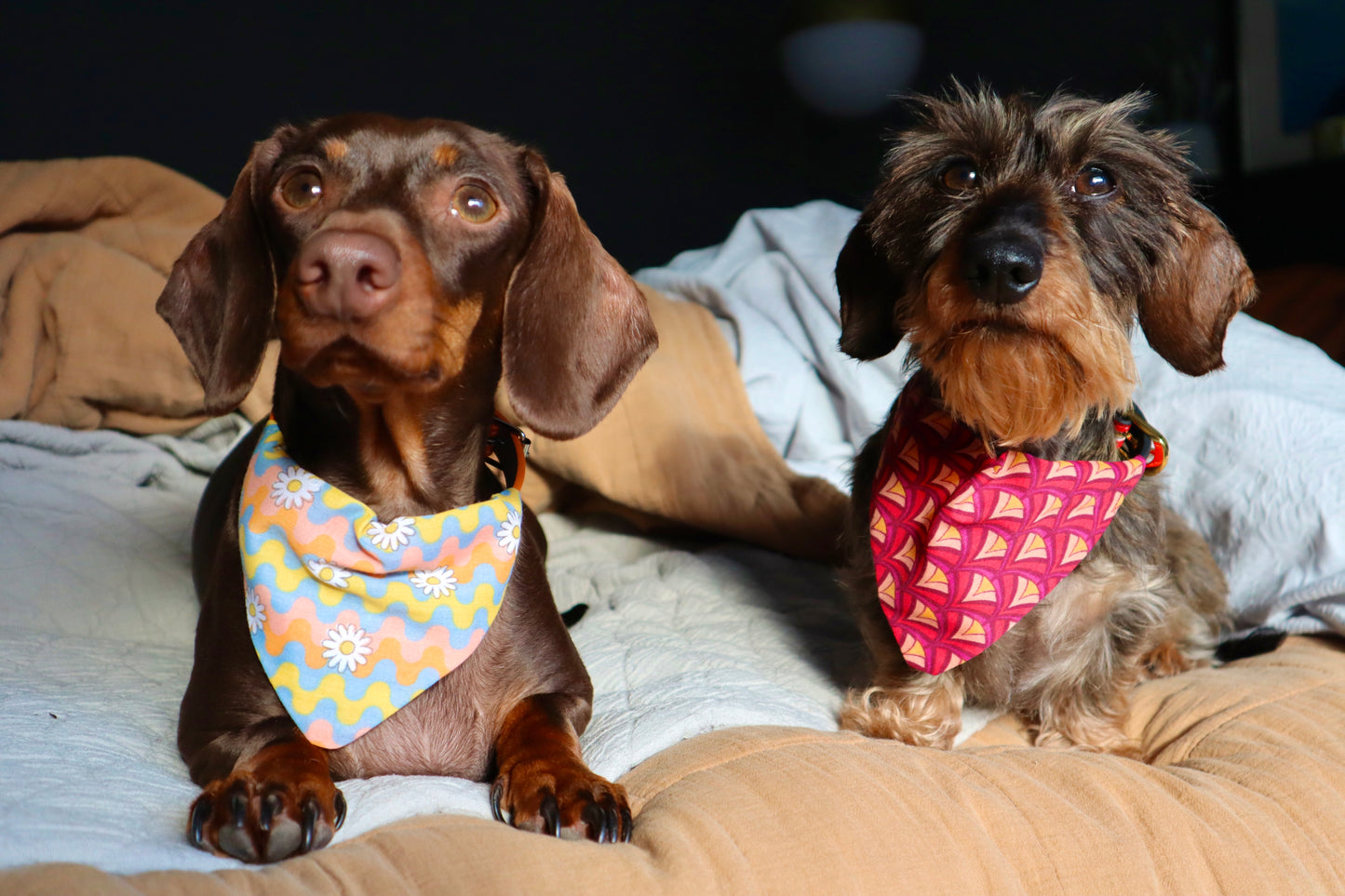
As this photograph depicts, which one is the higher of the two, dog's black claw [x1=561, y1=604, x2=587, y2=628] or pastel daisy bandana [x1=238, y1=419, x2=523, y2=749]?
pastel daisy bandana [x1=238, y1=419, x2=523, y2=749]

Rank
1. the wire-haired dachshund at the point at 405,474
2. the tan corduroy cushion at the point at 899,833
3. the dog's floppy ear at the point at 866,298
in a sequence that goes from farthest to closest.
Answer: the dog's floppy ear at the point at 866,298 < the wire-haired dachshund at the point at 405,474 < the tan corduroy cushion at the point at 899,833

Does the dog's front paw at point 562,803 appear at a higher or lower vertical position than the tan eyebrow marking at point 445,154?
lower

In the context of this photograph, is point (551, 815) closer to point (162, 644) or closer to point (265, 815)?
point (265, 815)

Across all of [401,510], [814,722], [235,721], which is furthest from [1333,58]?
[235,721]

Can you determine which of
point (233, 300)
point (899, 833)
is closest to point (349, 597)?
point (233, 300)

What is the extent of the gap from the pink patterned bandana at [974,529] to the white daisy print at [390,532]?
31.1 inches

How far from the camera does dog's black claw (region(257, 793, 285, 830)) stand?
111cm

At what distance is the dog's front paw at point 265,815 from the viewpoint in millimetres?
1101

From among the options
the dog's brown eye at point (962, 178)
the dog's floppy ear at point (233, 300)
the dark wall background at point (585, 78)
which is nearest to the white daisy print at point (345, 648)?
the dog's floppy ear at point (233, 300)

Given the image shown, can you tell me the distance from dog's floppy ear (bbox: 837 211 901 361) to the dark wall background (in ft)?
9.35

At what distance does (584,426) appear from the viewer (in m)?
1.47

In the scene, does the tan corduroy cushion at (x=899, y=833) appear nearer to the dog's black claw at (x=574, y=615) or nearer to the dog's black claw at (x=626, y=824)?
the dog's black claw at (x=626, y=824)

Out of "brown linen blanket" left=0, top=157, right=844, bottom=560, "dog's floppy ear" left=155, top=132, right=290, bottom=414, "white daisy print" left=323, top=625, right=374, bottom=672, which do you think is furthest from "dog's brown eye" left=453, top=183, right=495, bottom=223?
"brown linen blanket" left=0, top=157, right=844, bottom=560

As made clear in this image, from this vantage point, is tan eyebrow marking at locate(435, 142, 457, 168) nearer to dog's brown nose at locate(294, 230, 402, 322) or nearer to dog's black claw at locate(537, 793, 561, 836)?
dog's brown nose at locate(294, 230, 402, 322)
